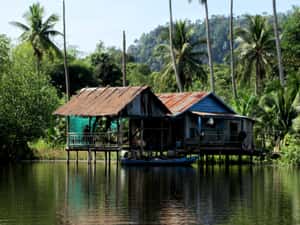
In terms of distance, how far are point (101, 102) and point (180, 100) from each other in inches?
229

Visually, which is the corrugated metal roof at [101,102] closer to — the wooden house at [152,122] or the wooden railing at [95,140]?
the wooden house at [152,122]

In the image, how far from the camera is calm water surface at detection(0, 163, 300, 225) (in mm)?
20172

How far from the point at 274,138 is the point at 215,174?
29.8 feet

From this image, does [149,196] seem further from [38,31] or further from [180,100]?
[38,31]

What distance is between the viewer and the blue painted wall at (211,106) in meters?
44.9

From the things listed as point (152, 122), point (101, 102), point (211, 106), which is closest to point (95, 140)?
point (101, 102)

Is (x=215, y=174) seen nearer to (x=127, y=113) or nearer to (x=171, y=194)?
(x=127, y=113)

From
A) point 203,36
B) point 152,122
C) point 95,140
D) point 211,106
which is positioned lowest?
point 95,140

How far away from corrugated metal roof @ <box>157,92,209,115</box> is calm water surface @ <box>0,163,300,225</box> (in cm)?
497

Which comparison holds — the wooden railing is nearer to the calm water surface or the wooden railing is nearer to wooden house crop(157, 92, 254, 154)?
the calm water surface

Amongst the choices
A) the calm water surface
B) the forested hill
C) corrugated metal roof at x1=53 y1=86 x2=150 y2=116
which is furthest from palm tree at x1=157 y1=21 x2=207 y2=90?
the forested hill

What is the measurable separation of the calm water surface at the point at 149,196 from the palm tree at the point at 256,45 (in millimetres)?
20657

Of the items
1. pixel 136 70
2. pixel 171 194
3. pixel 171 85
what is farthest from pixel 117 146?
pixel 136 70

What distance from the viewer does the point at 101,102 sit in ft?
136
